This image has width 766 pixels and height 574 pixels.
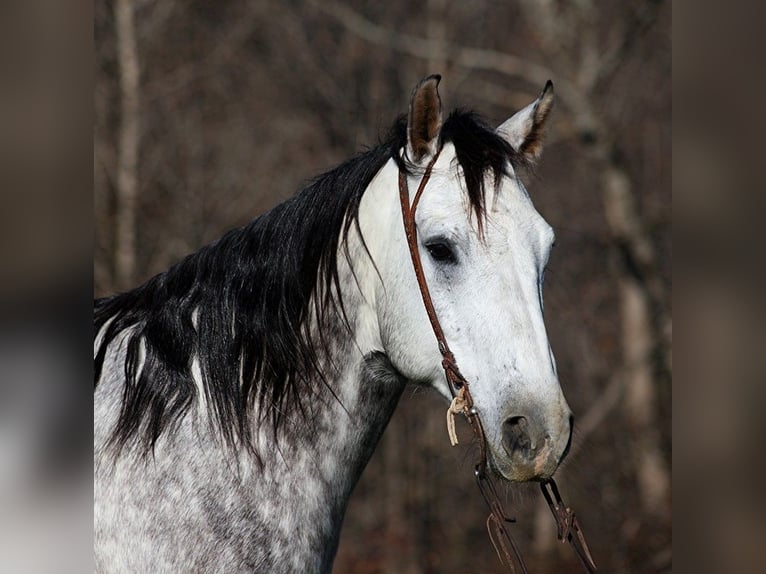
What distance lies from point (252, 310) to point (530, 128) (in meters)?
0.97

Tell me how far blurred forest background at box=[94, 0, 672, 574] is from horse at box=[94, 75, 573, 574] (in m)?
5.46

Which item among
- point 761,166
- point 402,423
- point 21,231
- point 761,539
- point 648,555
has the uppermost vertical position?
point 21,231

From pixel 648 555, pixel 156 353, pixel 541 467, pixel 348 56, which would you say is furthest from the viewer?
pixel 348 56

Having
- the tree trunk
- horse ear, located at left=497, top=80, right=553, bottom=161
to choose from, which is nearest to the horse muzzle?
horse ear, located at left=497, top=80, right=553, bottom=161

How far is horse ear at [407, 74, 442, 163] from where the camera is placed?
228 cm

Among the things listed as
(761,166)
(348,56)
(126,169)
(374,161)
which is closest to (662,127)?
(348,56)

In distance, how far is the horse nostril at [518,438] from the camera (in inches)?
79.7

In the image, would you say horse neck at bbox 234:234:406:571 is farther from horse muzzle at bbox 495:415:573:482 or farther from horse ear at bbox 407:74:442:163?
horse muzzle at bbox 495:415:573:482

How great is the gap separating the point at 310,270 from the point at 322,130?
9354 mm

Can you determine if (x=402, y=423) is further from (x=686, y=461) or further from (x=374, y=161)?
(x=686, y=461)

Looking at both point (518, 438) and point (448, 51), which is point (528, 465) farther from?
point (448, 51)

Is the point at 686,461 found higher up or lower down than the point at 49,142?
lower down

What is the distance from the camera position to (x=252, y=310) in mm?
2355

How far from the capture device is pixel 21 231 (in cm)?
87
